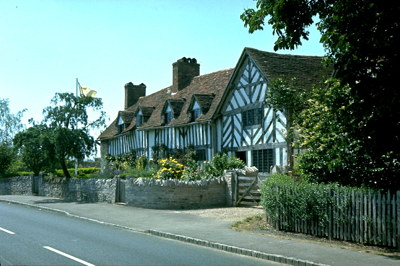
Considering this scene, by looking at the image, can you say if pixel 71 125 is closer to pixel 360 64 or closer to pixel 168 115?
pixel 168 115

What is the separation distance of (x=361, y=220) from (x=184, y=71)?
29623 millimetres

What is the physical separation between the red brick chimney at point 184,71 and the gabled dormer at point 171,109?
11.7 ft

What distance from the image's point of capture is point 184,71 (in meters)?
39.8

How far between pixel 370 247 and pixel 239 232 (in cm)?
390

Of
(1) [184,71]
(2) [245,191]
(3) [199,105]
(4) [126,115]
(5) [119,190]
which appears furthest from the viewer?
(4) [126,115]

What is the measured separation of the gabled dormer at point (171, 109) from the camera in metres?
35.3

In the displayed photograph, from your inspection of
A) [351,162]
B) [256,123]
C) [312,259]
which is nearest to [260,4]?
[351,162]

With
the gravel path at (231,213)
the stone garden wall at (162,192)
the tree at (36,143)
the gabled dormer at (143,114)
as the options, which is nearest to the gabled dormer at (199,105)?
the gabled dormer at (143,114)

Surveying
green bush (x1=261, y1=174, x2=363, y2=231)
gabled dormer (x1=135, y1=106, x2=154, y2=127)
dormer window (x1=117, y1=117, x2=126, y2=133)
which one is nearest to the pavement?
green bush (x1=261, y1=174, x2=363, y2=231)

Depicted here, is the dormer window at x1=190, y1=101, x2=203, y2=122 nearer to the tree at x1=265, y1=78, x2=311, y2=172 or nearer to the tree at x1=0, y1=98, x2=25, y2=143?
the tree at x1=265, y1=78, x2=311, y2=172

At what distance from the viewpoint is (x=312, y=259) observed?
968cm

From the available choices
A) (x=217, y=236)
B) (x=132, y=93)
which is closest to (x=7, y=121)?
(x=132, y=93)

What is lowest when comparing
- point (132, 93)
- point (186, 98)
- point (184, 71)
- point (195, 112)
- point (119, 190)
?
point (119, 190)

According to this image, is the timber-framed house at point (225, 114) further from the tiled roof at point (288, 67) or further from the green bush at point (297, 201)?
the green bush at point (297, 201)
